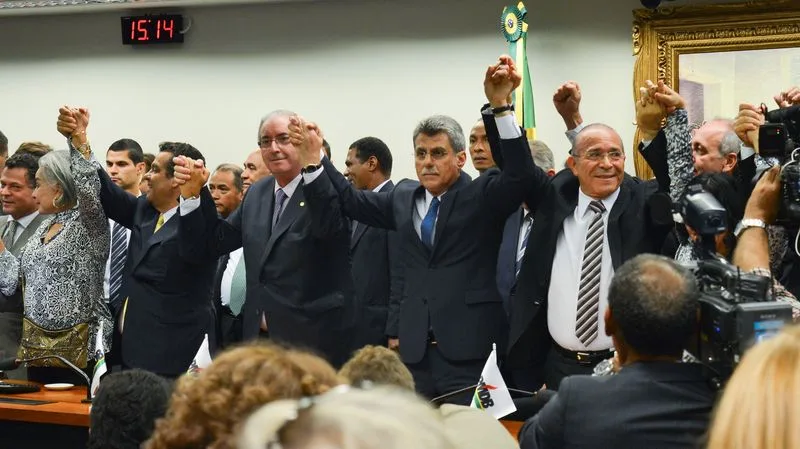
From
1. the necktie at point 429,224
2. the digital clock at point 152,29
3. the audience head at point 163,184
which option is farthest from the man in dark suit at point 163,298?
the digital clock at point 152,29

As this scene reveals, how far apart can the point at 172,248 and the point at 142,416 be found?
6.81ft

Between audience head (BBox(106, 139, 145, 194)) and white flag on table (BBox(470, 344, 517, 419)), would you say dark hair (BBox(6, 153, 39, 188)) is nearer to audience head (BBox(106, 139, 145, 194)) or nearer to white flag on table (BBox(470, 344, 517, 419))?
audience head (BBox(106, 139, 145, 194))

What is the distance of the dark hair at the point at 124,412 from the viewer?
2469 mm

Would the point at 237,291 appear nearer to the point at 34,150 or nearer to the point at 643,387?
the point at 34,150

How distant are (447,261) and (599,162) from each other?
701 millimetres

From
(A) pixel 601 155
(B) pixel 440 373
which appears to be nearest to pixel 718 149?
(A) pixel 601 155

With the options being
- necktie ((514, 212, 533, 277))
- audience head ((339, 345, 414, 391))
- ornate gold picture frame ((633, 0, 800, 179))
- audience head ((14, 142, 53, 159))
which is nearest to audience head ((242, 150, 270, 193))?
audience head ((14, 142, 53, 159))

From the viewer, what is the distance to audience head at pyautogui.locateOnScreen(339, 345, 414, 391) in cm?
236

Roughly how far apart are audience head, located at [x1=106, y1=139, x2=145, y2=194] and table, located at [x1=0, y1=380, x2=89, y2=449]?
233 cm

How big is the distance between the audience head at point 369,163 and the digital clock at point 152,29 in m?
3.00

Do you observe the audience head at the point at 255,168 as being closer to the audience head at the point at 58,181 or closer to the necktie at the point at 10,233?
the necktie at the point at 10,233

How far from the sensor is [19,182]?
555cm

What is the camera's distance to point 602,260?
374cm

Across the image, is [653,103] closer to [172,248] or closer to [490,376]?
[490,376]
